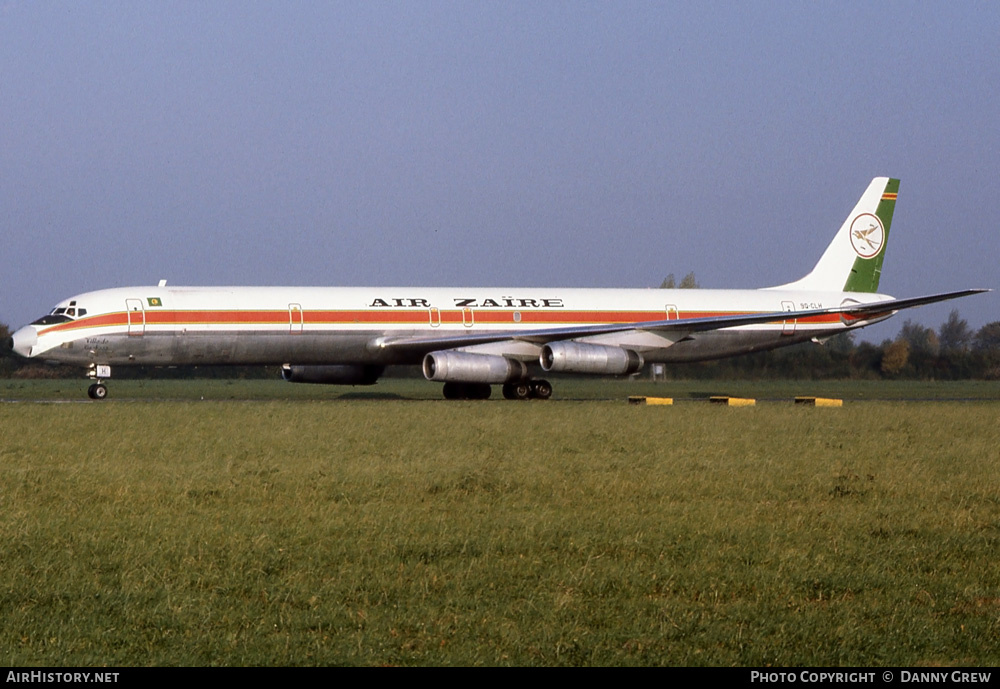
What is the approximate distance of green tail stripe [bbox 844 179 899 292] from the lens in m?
40.4

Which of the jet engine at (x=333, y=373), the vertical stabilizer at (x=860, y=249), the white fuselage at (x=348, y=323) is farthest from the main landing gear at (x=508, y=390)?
the vertical stabilizer at (x=860, y=249)

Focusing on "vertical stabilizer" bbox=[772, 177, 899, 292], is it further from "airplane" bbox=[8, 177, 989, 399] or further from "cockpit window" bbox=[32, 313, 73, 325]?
"cockpit window" bbox=[32, 313, 73, 325]

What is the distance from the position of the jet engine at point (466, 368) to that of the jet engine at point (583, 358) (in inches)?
44.6

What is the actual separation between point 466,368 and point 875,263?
16809 millimetres

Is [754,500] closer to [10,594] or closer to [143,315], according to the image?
[10,594]

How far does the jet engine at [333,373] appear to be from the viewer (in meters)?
35.0

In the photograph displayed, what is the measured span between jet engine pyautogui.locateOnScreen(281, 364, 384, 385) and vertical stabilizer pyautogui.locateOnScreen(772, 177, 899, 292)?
47.3 feet

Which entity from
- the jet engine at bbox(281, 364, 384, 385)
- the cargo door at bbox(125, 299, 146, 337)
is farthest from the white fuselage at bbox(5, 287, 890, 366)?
the jet engine at bbox(281, 364, 384, 385)

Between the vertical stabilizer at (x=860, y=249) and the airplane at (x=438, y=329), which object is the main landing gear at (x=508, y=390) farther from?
Answer: the vertical stabilizer at (x=860, y=249)

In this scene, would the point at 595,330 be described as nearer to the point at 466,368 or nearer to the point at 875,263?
the point at 466,368

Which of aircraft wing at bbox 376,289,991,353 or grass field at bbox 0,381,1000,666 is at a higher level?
aircraft wing at bbox 376,289,991,353

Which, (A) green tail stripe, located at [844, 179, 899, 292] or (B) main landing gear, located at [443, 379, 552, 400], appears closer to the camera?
(B) main landing gear, located at [443, 379, 552, 400]

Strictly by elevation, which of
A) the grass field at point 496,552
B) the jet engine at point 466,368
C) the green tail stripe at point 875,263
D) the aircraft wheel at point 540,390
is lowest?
the grass field at point 496,552

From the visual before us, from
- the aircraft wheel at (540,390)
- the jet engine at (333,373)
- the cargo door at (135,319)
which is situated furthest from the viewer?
the jet engine at (333,373)
